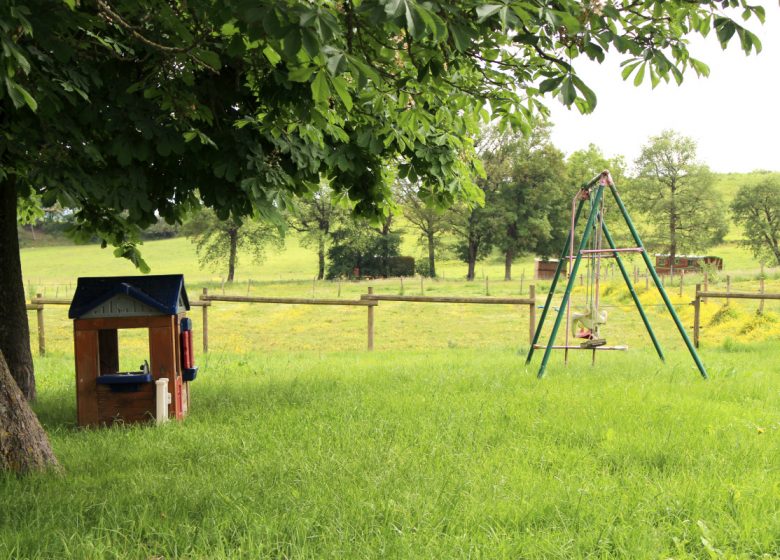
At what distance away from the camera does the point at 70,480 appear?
4.27 meters

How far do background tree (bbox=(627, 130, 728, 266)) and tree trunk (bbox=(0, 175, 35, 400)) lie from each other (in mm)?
47960

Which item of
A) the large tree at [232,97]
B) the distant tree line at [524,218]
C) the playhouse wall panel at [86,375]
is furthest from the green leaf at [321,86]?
the distant tree line at [524,218]

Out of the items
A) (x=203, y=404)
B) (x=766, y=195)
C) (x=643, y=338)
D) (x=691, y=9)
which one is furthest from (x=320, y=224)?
(x=691, y=9)

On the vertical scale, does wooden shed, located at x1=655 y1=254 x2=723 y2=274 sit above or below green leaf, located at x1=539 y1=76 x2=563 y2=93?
below

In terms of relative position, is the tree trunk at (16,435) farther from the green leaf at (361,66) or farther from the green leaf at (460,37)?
the green leaf at (460,37)

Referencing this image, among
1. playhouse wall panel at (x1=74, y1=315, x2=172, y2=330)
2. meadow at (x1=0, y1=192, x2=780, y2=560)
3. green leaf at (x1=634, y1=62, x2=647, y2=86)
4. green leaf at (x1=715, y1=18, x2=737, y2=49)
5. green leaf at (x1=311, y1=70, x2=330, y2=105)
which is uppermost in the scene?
green leaf at (x1=715, y1=18, x2=737, y2=49)

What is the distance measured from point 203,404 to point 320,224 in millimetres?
42664

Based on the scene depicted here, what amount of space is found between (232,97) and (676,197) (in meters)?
49.1

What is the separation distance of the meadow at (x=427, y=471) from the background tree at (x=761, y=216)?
48.6m

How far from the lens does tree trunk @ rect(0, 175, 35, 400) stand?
697cm

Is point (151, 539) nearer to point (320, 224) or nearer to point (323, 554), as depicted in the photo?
point (323, 554)

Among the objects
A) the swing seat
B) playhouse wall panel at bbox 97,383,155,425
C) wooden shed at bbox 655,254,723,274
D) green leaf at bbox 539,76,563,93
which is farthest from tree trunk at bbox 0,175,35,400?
wooden shed at bbox 655,254,723,274

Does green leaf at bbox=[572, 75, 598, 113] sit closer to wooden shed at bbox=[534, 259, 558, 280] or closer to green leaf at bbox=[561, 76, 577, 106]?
green leaf at bbox=[561, 76, 577, 106]

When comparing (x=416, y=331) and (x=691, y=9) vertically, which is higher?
(x=691, y=9)
